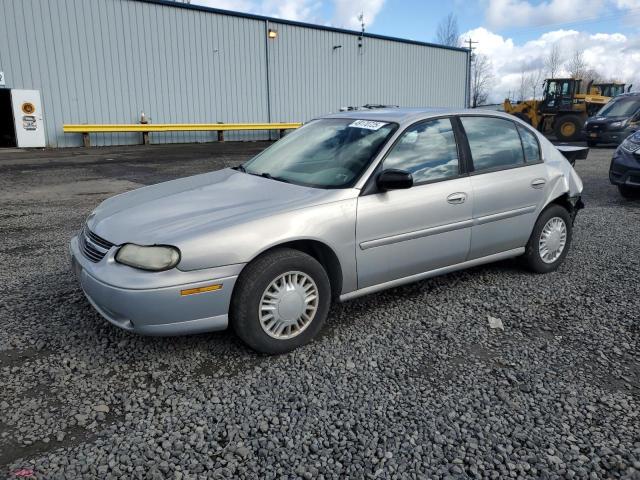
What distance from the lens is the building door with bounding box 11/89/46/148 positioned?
1784cm

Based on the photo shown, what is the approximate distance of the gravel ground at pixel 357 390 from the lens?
2318mm

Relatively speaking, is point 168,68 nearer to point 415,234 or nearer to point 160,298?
point 415,234

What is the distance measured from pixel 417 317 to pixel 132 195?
2.34m

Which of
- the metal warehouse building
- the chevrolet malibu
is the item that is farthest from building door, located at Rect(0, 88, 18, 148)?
the chevrolet malibu

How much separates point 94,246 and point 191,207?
2.09 ft

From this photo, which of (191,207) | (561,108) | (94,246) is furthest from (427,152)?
(561,108)

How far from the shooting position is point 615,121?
18.6m

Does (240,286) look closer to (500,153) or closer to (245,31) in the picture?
(500,153)

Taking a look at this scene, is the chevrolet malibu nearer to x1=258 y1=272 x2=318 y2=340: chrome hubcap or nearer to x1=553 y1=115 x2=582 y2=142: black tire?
x1=258 y1=272 x2=318 y2=340: chrome hubcap

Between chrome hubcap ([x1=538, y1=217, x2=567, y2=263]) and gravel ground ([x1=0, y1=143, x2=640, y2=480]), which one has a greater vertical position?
chrome hubcap ([x1=538, y1=217, x2=567, y2=263])

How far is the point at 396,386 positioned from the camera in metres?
2.91

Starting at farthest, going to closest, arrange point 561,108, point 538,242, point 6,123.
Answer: point 561,108
point 6,123
point 538,242

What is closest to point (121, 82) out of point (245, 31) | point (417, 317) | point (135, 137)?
point (135, 137)

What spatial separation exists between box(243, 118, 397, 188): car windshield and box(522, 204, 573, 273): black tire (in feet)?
5.68
